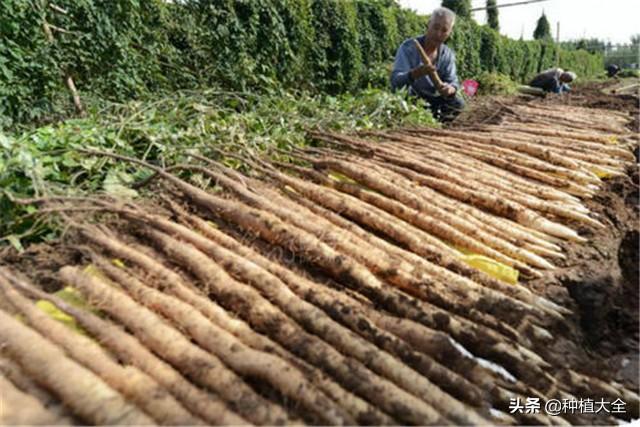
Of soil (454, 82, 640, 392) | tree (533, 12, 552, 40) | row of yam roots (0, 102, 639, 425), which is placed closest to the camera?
row of yam roots (0, 102, 639, 425)

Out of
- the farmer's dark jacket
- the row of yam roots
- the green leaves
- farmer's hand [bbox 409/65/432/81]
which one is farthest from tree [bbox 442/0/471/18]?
the row of yam roots

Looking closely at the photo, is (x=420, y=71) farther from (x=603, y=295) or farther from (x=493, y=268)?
(x=603, y=295)

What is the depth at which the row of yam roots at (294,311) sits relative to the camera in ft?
4.65

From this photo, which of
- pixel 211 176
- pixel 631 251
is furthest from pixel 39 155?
pixel 631 251

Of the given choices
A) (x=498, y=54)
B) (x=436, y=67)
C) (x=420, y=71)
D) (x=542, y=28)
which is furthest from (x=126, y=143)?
(x=542, y=28)

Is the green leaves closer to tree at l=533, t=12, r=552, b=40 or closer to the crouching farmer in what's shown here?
the crouching farmer

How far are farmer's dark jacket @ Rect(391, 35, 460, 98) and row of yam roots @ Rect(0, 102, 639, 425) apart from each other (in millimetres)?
3168

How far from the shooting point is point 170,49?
6.88m

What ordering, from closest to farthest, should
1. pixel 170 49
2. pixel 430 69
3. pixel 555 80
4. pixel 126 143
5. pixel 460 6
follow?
pixel 126 143 → pixel 430 69 → pixel 170 49 → pixel 555 80 → pixel 460 6

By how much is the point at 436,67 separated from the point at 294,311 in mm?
5066

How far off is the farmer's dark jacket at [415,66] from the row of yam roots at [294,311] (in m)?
3.17

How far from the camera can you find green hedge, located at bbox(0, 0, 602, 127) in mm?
5250

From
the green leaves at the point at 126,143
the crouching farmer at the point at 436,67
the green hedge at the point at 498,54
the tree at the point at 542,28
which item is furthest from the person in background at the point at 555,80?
the tree at the point at 542,28

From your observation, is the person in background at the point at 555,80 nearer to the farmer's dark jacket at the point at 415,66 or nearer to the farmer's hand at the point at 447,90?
the farmer's dark jacket at the point at 415,66
